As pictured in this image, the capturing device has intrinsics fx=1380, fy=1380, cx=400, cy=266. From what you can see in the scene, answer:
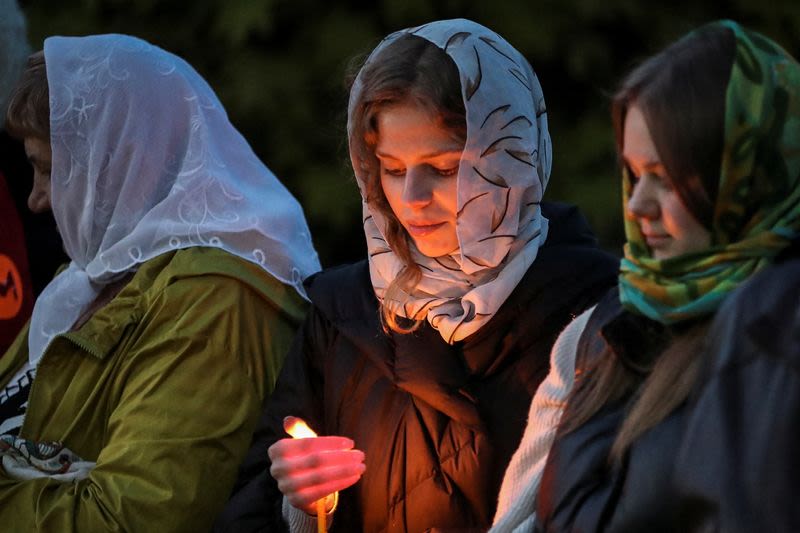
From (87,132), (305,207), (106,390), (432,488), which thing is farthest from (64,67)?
(305,207)

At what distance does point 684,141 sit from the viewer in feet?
6.73

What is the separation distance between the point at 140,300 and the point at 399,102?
2.93 ft

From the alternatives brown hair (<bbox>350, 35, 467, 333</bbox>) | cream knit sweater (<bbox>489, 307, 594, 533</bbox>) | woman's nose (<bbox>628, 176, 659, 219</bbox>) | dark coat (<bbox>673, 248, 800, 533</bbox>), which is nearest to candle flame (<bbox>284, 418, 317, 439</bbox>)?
brown hair (<bbox>350, 35, 467, 333</bbox>)

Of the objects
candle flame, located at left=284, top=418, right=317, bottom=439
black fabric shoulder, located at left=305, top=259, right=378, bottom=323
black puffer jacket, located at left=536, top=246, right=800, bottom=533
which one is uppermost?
black puffer jacket, located at left=536, top=246, right=800, bottom=533

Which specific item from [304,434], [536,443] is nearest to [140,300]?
[304,434]

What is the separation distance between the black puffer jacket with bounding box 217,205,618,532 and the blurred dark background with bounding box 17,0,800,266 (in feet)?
8.17

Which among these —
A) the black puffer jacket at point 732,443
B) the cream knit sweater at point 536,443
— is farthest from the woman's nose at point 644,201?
the cream knit sweater at point 536,443

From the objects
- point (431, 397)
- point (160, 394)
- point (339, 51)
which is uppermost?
point (431, 397)

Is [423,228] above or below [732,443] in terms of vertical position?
below

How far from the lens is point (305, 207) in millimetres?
5848

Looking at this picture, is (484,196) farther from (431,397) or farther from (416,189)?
(431,397)

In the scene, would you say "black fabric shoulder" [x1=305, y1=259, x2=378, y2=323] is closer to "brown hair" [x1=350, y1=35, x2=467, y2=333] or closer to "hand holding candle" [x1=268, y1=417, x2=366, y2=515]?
"brown hair" [x1=350, y1=35, x2=467, y2=333]

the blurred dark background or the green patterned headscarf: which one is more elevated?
the green patterned headscarf

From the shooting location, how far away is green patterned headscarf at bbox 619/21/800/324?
6.59 feet
